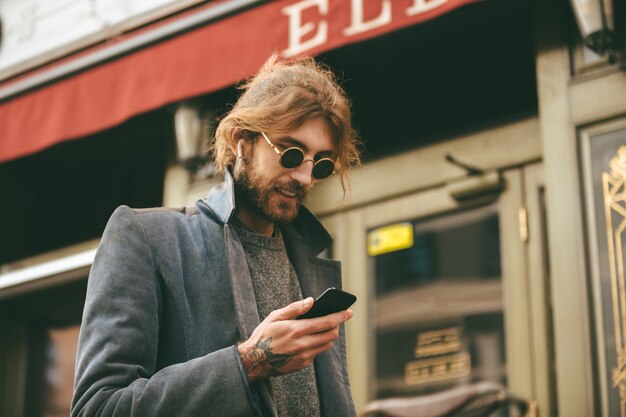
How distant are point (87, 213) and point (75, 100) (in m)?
1.40

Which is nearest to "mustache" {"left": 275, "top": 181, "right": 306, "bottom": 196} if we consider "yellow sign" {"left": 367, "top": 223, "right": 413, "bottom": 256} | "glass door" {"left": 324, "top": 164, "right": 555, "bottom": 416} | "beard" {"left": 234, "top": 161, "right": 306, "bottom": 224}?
"beard" {"left": 234, "top": 161, "right": 306, "bottom": 224}

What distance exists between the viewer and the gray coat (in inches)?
72.9

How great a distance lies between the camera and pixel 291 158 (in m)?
2.23

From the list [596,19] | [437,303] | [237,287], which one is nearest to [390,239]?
[437,303]

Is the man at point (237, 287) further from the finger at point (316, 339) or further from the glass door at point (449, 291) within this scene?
the glass door at point (449, 291)

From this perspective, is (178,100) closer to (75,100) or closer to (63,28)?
(75,100)

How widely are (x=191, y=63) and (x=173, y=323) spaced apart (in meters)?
3.49

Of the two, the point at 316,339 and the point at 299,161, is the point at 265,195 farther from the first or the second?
the point at 316,339

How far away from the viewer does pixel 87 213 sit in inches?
278

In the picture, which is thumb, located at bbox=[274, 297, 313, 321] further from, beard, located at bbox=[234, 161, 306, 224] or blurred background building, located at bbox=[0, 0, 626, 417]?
blurred background building, located at bbox=[0, 0, 626, 417]

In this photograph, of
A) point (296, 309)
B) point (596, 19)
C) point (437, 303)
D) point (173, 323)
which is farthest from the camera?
point (437, 303)

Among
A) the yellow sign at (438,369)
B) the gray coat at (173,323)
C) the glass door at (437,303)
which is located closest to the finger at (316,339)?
the gray coat at (173,323)

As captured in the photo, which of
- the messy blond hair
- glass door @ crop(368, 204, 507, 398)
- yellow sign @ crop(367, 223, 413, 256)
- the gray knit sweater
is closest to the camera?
the gray knit sweater

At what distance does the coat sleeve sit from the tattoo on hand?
0.02m
